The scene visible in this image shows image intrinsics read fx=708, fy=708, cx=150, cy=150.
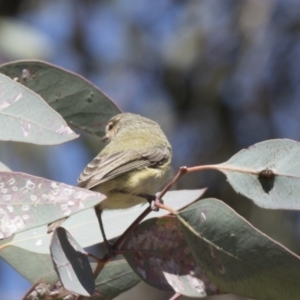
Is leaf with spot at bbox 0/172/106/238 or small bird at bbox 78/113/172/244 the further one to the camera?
small bird at bbox 78/113/172/244

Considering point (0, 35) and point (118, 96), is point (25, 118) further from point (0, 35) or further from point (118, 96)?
point (118, 96)

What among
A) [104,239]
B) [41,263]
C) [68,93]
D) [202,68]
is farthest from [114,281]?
[202,68]

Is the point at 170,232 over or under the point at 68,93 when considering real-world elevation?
under

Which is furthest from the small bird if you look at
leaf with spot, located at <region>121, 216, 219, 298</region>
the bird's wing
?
leaf with spot, located at <region>121, 216, 219, 298</region>

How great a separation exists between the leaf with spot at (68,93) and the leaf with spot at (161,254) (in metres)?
0.64

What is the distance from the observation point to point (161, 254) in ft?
6.35

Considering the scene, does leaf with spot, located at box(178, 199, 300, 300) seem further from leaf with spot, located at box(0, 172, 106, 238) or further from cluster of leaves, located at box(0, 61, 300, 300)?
leaf with spot, located at box(0, 172, 106, 238)

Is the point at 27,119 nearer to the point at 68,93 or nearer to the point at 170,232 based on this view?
the point at 170,232

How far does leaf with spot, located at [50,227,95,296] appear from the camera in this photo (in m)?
1.58

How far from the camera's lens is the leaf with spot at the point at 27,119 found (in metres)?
1.71

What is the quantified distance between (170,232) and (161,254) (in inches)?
2.6

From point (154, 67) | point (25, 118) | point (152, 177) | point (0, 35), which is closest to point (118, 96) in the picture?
point (154, 67)

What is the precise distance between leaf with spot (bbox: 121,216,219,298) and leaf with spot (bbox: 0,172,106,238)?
1.35ft

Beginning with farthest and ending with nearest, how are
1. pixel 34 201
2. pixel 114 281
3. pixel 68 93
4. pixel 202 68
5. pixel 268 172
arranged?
pixel 202 68, pixel 68 93, pixel 114 281, pixel 268 172, pixel 34 201
